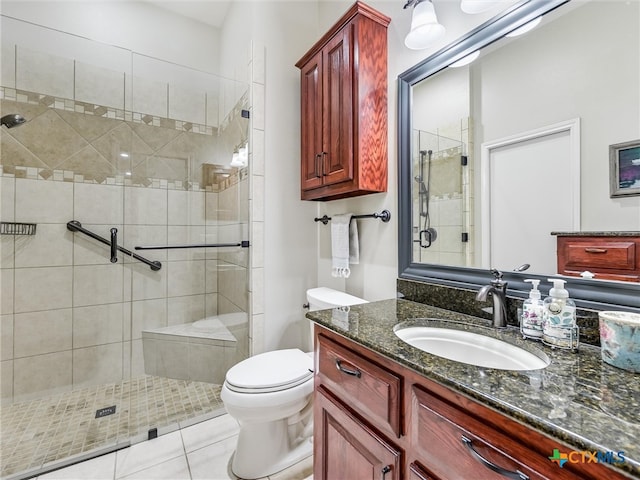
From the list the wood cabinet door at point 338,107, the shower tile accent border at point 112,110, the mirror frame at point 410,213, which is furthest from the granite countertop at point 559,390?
the shower tile accent border at point 112,110

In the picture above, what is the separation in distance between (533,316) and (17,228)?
8.64 ft

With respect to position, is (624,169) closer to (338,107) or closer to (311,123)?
(338,107)

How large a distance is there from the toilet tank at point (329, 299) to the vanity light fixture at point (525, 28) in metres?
1.24

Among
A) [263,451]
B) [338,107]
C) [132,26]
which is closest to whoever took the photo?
[263,451]

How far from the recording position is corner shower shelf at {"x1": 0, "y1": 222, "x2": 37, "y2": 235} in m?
1.73

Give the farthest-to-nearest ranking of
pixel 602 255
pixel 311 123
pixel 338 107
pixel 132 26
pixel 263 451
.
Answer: pixel 132 26 → pixel 311 123 → pixel 338 107 → pixel 263 451 → pixel 602 255

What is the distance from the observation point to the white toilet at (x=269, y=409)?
1282mm

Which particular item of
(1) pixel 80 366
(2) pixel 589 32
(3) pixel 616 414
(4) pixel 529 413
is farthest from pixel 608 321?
(1) pixel 80 366

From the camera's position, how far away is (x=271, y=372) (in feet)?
4.62

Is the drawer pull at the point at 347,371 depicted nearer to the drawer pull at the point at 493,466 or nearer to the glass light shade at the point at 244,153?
the drawer pull at the point at 493,466

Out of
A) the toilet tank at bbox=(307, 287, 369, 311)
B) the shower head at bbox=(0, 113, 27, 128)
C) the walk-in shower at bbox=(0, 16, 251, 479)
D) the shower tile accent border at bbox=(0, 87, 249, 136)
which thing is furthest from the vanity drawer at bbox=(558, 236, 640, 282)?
the shower head at bbox=(0, 113, 27, 128)

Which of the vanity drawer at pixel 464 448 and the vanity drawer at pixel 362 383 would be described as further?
the vanity drawer at pixel 362 383

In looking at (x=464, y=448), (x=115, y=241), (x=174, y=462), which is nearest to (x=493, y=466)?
(x=464, y=448)

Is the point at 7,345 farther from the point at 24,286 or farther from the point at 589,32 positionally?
the point at 589,32
